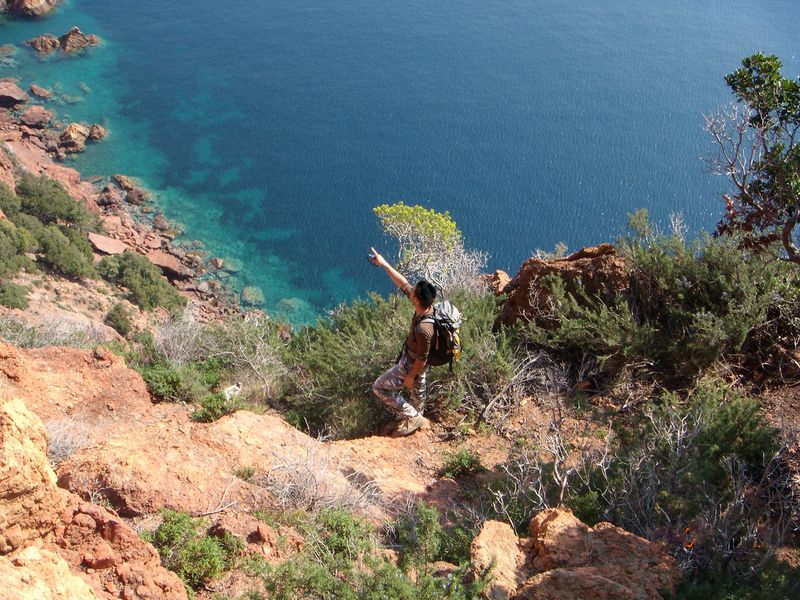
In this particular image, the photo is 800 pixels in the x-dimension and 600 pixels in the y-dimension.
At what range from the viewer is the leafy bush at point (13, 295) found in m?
16.0

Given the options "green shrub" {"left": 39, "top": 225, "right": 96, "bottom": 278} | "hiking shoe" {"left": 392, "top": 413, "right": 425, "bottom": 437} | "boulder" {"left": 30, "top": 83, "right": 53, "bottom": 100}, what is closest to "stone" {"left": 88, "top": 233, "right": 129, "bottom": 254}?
"green shrub" {"left": 39, "top": 225, "right": 96, "bottom": 278}

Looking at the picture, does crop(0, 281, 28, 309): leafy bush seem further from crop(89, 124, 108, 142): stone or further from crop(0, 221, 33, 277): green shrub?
crop(89, 124, 108, 142): stone

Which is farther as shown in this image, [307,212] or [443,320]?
[307,212]

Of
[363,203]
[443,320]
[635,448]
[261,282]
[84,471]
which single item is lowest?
[261,282]

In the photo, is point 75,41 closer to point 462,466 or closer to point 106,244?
point 106,244

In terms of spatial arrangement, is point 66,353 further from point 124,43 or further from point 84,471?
point 124,43

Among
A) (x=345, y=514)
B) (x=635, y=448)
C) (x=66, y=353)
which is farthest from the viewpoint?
(x=66, y=353)

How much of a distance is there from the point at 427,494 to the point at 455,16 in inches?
1522

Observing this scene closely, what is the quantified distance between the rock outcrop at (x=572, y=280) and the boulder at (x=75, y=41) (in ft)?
119

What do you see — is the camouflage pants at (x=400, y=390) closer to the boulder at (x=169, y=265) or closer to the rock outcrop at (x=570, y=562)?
the rock outcrop at (x=570, y=562)

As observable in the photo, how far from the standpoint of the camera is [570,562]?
393cm

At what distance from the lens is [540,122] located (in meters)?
29.4

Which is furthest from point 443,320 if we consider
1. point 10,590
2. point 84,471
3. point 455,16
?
point 455,16

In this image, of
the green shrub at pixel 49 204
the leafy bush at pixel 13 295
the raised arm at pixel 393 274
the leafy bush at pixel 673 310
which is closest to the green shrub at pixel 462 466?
the raised arm at pixel 393 274
